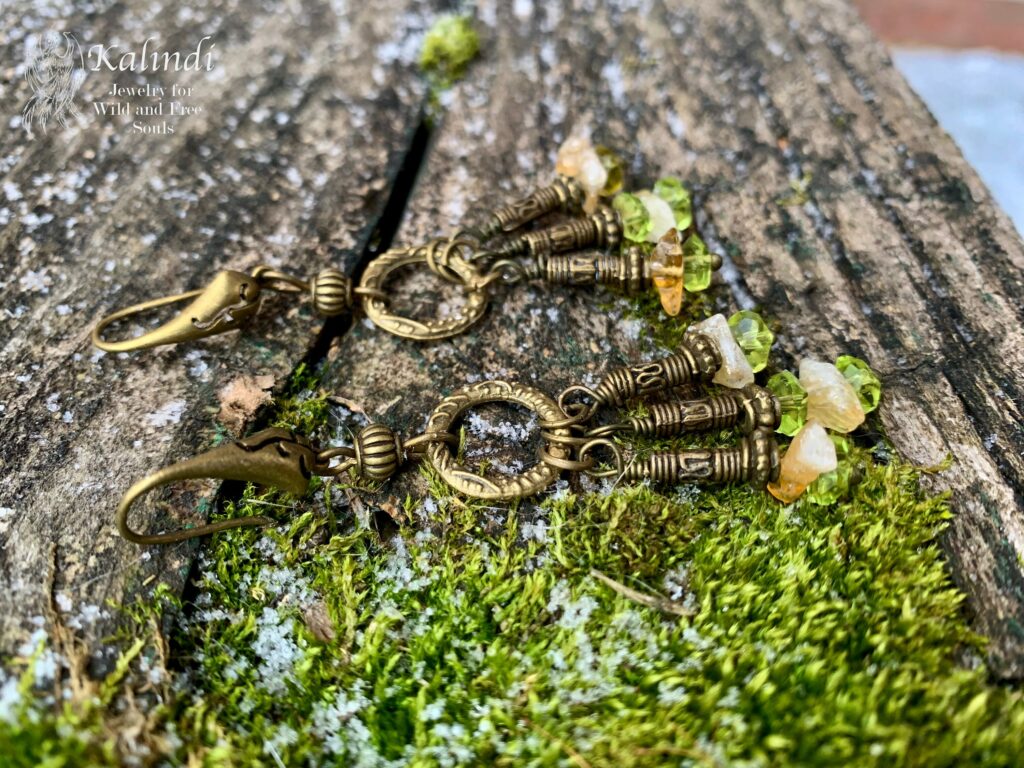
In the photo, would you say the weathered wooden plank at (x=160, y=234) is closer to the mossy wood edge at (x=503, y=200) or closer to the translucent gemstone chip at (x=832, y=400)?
the mossy wood edge at (x=503, y=200)

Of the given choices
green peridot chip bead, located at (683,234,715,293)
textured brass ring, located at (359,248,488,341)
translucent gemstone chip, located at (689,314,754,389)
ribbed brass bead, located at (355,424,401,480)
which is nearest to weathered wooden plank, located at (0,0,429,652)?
textured brass ring, located at (359,248,488,341)

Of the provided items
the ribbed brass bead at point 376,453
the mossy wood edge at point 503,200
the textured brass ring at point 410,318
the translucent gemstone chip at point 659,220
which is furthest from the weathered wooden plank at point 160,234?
the translucent gemstone chip at point 659,220

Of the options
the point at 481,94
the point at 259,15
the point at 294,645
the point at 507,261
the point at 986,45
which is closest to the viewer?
the point at 294,645

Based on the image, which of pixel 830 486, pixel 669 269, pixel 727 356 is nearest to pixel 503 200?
pixel 669 269

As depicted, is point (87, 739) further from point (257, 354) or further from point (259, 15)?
point (259, 15)

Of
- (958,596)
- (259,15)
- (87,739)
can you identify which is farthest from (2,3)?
(958,596)

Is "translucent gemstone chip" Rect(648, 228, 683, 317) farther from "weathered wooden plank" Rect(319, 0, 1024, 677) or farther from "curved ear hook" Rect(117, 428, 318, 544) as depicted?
"curved ear hook" Rect(117, 428, 318, 544)
